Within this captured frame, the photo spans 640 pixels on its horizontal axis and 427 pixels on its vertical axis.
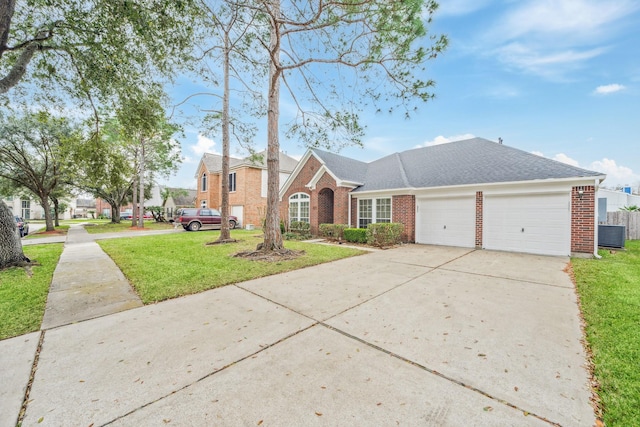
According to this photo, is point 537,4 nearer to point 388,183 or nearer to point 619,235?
point 388,183

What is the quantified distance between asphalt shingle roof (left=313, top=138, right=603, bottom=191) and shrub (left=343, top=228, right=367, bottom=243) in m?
2.45

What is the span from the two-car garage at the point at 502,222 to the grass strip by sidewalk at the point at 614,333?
2284 mm

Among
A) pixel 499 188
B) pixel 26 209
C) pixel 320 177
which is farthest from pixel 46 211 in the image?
pixel 26 209

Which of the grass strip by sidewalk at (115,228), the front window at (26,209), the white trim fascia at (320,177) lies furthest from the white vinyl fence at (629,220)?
the front window at (26,209)

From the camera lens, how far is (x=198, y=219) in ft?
64.2

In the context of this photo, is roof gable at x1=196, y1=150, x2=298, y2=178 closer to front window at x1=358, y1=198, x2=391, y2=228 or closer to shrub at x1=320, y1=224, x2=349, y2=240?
shrub at x1=320, y1=224, x2=349, y2=240

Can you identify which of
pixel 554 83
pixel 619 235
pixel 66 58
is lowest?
pixel 619 235

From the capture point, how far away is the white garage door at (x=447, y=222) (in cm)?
1068

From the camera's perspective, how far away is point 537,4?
6957 millimetres

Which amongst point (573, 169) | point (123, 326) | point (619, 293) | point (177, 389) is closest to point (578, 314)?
point (619, 293)

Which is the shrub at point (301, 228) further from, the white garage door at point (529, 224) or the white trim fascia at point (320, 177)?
the white garage door at point (529, 224)

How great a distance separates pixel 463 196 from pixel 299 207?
361 inches

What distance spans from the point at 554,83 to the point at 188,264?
15.4 m

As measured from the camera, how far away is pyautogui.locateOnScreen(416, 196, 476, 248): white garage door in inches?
420
